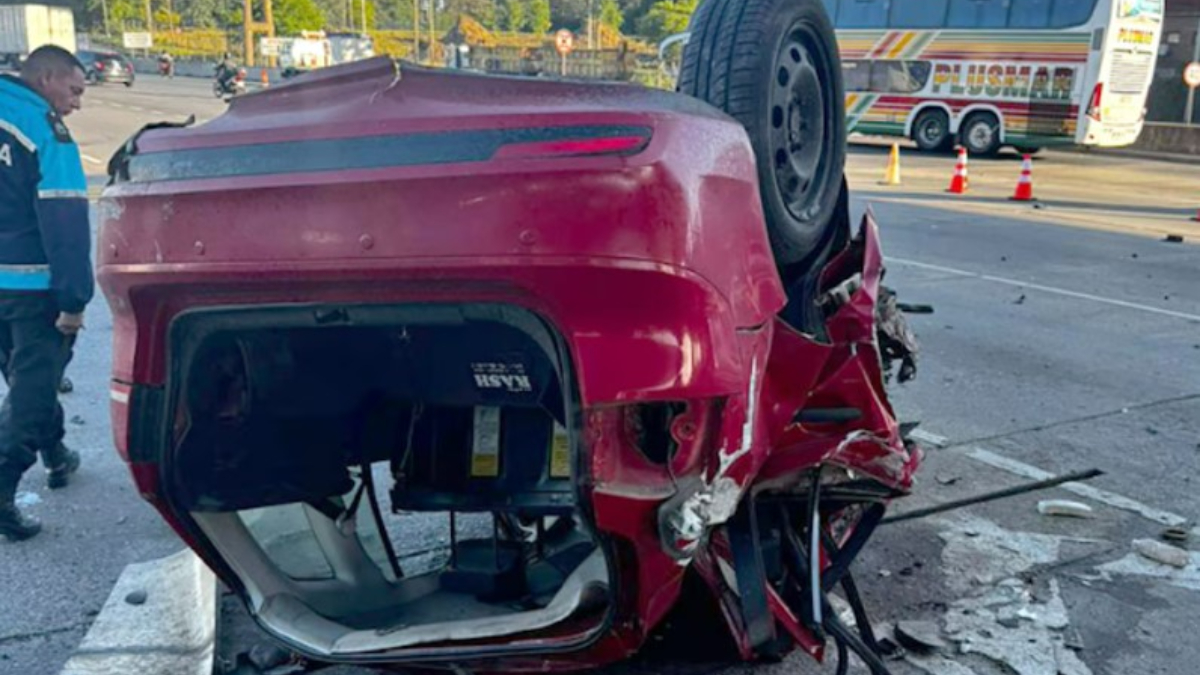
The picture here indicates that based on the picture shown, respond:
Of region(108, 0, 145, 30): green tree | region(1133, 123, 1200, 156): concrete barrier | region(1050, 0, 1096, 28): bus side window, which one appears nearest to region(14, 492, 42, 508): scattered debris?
region(1050, 0, 1096, 28): bus side window

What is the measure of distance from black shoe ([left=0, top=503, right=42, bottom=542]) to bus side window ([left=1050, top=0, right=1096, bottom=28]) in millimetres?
20530

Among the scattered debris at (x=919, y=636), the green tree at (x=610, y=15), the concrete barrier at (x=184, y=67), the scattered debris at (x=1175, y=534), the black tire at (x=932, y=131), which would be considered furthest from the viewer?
the green tree at (x=610, y=15)

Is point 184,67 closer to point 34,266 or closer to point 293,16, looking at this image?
point 293,16

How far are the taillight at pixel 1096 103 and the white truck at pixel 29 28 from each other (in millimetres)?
36961

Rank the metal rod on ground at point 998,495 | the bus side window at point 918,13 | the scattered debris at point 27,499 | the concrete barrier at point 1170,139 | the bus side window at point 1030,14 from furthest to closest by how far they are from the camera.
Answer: the concrete barrier at point 1170,139 → the bus side window at point 918,13 → the bus side window at point 1030,14 → the scattered debris at point 27,499 → the metal rod on ground at point 998,495

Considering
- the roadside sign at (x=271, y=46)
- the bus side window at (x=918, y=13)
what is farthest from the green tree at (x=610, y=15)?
the bus side window at (x=918, y=13)

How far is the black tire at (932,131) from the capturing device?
23297 millimetres

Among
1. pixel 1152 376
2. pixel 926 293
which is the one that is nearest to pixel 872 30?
pixel 926 293

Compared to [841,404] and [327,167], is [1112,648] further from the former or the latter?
[327,167]

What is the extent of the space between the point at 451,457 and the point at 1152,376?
5022 millimetres

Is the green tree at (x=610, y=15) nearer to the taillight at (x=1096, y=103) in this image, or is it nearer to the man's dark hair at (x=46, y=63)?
the taillight at (x=1096, y=103)

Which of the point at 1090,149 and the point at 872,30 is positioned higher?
the point at 872,30

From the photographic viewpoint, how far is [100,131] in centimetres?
2258

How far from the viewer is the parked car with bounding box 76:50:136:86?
4262 cm
